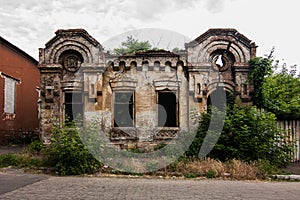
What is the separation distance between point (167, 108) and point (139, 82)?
1.84m

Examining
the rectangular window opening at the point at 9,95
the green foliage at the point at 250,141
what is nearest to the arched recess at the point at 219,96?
the green foliage at the point at 250,141

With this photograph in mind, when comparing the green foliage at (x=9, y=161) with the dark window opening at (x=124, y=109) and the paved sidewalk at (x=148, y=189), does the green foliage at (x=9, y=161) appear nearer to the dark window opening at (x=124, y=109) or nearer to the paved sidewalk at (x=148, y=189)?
the paved sidewalk at (x=148, y=189)

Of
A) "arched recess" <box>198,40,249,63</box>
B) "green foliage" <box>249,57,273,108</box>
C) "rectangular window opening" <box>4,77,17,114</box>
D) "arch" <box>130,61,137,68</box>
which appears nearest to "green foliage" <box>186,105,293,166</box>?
"green foliage" <box>249,57,273,108</box>

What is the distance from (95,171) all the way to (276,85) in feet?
34.5

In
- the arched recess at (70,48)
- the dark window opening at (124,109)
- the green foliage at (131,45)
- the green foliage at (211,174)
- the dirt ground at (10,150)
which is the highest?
the green foliage at (131,45)

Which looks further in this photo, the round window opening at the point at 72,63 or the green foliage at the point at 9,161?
the round window opening at the point at 72,63

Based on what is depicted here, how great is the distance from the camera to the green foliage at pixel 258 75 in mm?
15023

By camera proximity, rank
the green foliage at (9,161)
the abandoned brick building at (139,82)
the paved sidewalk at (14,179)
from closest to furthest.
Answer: the paved sidewalk at (14,179)
the green foliage at (9,161)
the abandoned brick building at (139,82)

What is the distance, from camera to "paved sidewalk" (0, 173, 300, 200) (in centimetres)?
777

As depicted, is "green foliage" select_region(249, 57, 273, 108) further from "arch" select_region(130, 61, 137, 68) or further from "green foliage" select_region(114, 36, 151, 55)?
"green foliage" select_region(114, 36, 151, 55)

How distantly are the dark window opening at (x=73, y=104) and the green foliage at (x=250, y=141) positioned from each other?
5.73 metres

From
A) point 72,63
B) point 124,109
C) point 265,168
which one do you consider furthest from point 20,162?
point 265,168

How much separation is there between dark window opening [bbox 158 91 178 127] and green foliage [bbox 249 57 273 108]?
12.3ft

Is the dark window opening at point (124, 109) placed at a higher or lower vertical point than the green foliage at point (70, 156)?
higher
